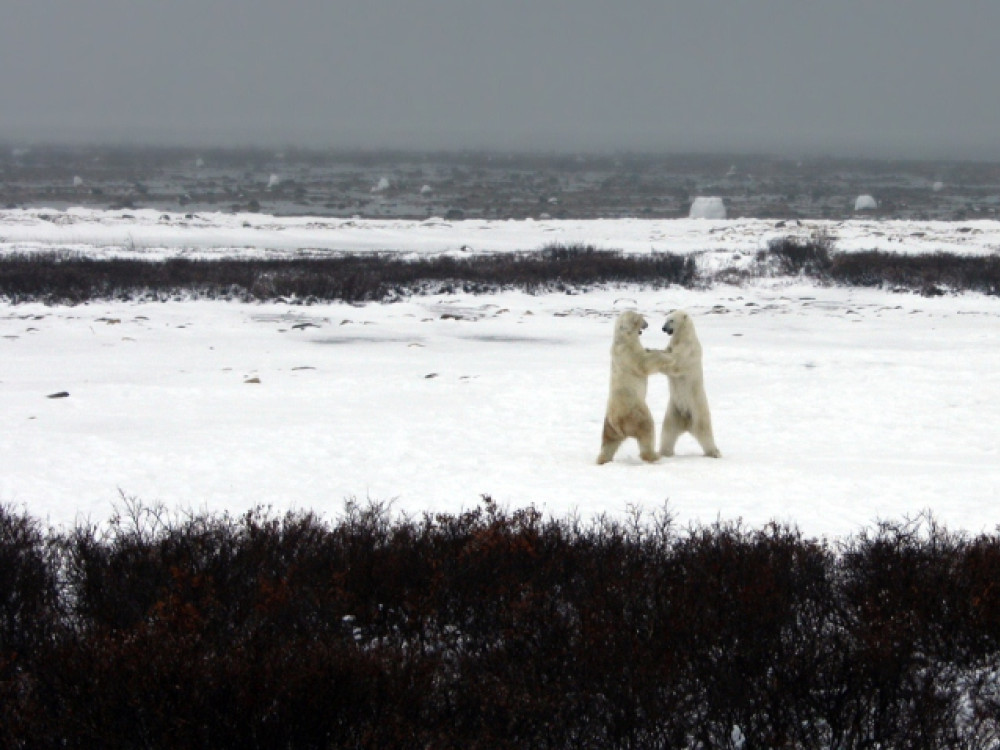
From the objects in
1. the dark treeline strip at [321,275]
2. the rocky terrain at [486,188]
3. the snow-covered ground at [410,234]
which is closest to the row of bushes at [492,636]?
the dark treeline strip at [321,275]

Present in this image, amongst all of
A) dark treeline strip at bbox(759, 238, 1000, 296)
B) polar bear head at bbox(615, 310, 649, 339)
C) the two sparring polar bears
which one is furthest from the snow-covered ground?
polar bear head at bbox(615, 310, 649, 339)

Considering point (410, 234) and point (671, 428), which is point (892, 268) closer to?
point (671, 428)

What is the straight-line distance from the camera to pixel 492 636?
4605 mm

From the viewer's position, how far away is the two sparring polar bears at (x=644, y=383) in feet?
27.3

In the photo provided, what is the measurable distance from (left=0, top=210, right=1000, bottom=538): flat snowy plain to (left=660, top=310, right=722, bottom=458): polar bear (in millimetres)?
306

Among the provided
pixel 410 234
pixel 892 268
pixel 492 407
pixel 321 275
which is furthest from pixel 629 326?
pixel 410 234

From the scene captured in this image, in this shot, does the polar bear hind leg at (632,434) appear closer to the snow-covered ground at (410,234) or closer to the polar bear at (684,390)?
the polar bear at (684,390)

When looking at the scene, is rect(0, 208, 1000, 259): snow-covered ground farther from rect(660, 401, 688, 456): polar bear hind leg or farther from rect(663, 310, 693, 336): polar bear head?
rect(663, 310, 693, 336): polar bear head

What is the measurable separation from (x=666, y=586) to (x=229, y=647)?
1.96 m

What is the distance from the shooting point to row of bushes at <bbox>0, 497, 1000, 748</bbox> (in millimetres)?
3533

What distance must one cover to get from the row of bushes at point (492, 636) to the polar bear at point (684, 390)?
2.50 meters

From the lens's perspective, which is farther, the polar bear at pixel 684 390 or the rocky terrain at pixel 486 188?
the rocky terrain at pixel 486 188

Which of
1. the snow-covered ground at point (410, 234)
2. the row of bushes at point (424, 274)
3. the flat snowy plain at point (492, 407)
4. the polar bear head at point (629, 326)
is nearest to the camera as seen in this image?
the flat snowy plain at point (492, 407)

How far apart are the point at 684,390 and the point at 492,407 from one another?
2.93m
